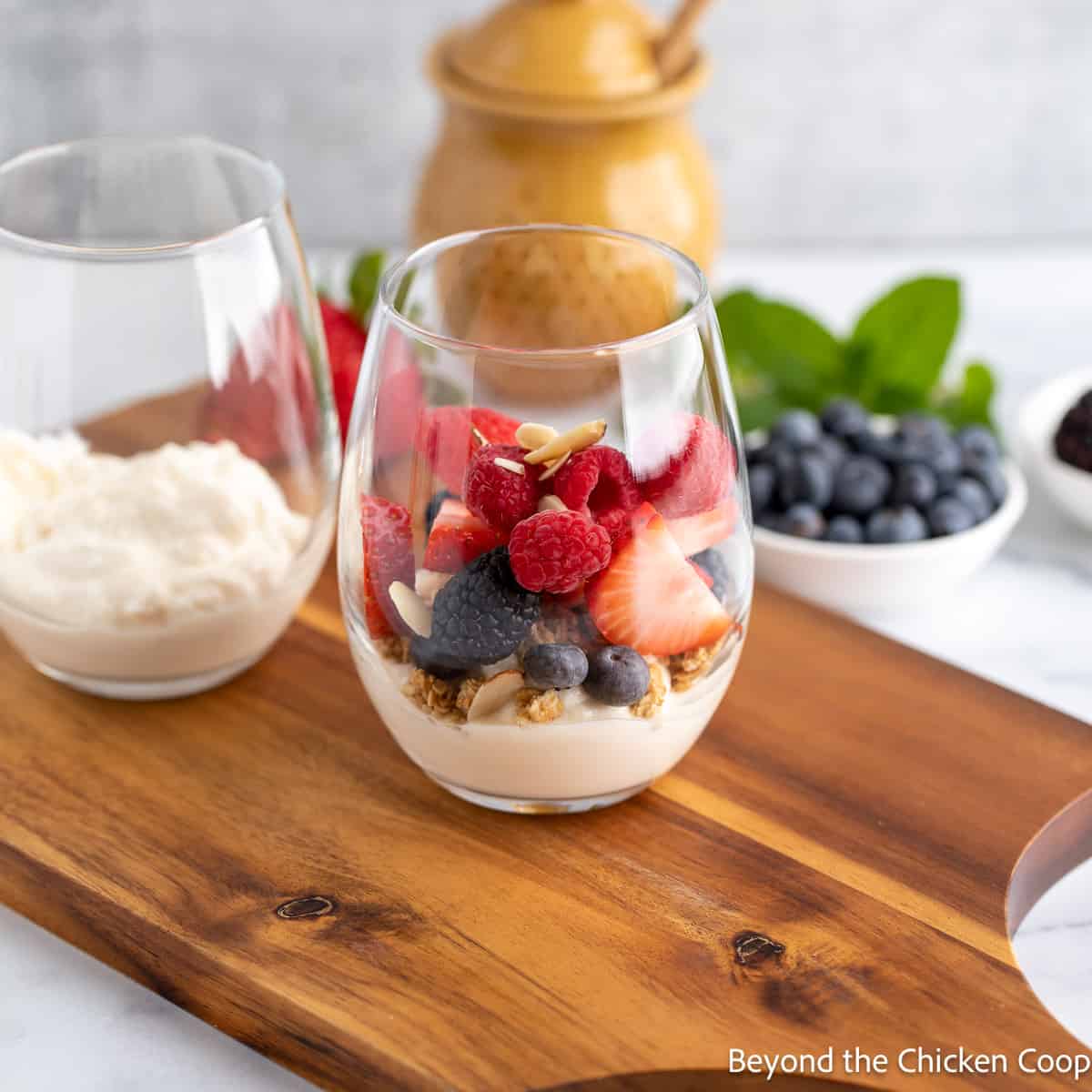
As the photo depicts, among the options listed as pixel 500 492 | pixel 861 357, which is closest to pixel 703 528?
pixel 500 492

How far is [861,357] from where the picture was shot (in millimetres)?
1434

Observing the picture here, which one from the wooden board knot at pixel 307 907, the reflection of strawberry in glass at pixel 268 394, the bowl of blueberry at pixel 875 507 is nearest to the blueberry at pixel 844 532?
the bowl of blueberry at pixel 875 507

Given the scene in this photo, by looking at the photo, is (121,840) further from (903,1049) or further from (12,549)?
(903,1049)

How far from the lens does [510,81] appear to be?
4.74 ft

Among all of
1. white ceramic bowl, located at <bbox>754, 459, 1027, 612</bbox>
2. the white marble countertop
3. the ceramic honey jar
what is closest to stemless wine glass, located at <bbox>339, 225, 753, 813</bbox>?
the white marble countertop

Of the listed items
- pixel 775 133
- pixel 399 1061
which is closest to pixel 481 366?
pixel 399 1061

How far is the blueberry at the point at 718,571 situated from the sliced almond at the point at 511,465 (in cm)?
12

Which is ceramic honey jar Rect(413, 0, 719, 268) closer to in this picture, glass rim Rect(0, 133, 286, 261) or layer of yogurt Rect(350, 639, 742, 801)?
glass rim Rect(0, 133, 286, 261)

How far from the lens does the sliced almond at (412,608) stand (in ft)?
2.70

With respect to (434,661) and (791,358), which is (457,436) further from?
(791,358)

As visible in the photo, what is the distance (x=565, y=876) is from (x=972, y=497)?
0.58m

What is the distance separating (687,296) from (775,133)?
1.25 metres

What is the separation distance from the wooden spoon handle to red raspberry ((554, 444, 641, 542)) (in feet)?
2.53

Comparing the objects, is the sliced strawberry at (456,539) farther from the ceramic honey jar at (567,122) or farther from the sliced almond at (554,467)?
the ceramic honey jar at (567,122)
